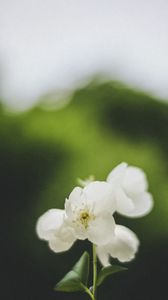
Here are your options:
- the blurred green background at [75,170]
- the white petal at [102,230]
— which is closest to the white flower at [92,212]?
the white petal at [102,230]

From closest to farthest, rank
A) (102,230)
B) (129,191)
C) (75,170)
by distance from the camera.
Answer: (102,230) < (129,191) < (75,170)

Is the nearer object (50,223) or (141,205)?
(50,223)

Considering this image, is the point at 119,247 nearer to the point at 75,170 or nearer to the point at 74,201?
the point at 74,201

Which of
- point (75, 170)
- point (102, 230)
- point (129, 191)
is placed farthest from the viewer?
point (75, 170)

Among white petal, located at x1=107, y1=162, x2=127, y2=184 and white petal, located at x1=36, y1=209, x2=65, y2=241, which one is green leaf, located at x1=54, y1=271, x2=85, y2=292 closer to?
white petal, located at x1=36, y1=209, x2=65, y2=241

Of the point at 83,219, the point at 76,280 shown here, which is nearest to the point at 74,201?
the point at 83,219

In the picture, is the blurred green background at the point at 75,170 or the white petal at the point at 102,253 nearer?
the white petal at the point at 102,253

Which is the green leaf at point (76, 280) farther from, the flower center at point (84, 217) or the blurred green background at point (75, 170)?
the blurred green background at point (75, 170)

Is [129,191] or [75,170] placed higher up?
[75,170]
